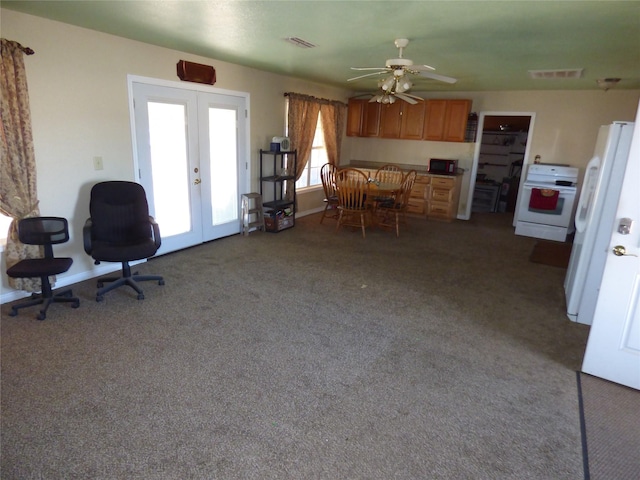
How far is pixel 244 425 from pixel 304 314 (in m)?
1.34

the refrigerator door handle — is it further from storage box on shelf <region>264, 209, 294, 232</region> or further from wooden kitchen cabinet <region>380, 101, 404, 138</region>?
wooden kitchen cabinet <region>380, 101, 404, 138</region>

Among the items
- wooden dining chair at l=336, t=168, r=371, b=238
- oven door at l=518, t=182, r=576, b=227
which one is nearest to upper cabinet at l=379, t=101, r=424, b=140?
wooden dining chair at l=336, t=168, r=371, b=238

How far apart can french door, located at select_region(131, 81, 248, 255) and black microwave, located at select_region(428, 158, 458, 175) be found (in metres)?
3.53

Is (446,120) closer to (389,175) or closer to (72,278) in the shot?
(389,175)

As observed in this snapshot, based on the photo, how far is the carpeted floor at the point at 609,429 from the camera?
1872mm

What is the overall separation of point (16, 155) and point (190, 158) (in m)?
1.85

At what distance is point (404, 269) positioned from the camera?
4.53m

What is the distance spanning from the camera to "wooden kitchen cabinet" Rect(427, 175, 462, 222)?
22.5 feet

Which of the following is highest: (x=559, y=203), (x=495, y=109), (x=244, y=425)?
(x=495, y=109)

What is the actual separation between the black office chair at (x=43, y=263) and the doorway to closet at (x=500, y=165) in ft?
24.0

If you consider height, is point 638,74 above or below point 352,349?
above

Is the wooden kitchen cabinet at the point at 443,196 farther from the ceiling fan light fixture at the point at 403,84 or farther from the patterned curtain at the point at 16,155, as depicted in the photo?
the patterned curtain at the point at 16,155

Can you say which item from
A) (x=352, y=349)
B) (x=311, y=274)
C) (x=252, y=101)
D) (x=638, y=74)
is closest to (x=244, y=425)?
(x=352, y=349)

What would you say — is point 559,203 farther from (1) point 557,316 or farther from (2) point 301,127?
(2) point 301,127
